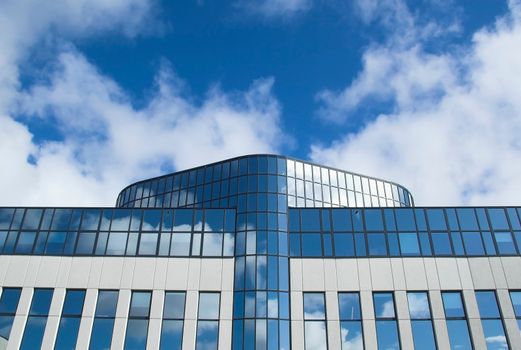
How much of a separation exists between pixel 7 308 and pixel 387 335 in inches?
964

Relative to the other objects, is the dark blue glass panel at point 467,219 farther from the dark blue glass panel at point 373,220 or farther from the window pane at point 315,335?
the window pane at point 315,335

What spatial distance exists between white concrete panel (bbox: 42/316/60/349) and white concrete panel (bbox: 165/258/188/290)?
716 centimetres

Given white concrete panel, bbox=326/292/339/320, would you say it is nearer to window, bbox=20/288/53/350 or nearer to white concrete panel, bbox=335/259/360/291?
white concrete panel, bbox=335/259/360/291

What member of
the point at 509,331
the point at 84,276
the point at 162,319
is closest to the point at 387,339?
the point at 509,331

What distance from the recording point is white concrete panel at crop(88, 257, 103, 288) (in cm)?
2842

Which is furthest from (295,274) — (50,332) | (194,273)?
(50,332)

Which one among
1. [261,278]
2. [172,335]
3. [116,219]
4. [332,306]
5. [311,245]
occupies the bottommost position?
[172,335]

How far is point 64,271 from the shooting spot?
29.0 m

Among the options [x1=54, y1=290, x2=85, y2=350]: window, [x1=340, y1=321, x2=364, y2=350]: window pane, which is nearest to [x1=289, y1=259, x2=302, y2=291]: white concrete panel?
[x1=340, y1=321, x2=364, y2=350]: window pane

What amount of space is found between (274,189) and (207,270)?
879 cm

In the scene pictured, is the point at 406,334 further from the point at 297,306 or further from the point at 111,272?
the point at 111,272

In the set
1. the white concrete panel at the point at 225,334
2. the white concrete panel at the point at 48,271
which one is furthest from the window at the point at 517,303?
the white concrete panel at the point at 48,271

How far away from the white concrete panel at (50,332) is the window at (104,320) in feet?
7.70

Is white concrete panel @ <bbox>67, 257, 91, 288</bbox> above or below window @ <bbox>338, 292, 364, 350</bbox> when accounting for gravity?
above
